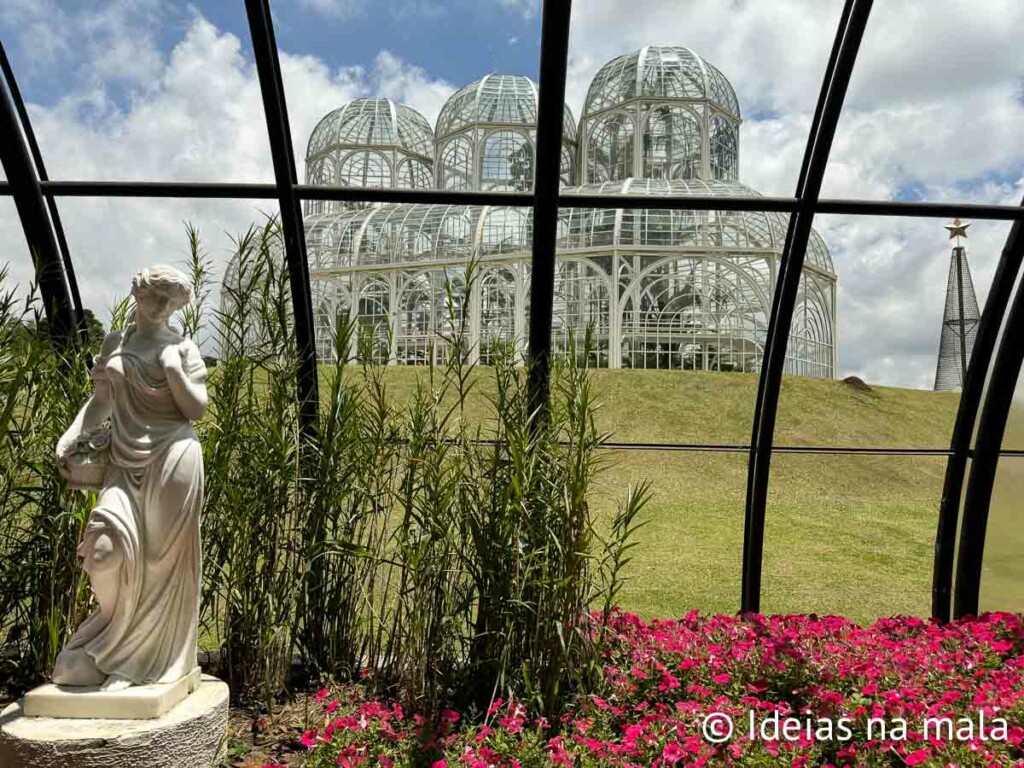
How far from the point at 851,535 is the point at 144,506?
12.1 m

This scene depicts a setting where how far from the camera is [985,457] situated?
4.75 metres

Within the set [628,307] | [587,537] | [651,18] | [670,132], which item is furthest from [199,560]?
[670,132]

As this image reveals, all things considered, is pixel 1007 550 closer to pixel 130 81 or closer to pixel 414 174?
pixel 130 81

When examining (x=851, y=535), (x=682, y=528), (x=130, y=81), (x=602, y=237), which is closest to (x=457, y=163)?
(x=602, y=237)

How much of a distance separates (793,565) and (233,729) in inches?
380

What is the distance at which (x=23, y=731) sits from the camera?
251 cm

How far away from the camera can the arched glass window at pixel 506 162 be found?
653 inches

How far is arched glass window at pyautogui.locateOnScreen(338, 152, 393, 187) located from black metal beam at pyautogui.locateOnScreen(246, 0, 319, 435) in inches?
531

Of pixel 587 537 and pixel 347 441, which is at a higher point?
pixel 347 441

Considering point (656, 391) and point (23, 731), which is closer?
point (23, 731)

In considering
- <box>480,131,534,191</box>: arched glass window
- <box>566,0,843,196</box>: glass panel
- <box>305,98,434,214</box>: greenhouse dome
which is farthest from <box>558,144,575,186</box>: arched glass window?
<box>566,0,843,196</box>: glass panel

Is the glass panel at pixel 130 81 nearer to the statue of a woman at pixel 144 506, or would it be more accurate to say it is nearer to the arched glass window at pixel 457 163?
the statue of a woman at pixel 144 506

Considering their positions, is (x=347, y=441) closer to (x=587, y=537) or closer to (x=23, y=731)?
(x=587, y=537)

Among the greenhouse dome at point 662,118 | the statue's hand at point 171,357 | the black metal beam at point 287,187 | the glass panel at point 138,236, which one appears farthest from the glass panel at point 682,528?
the statue's hand at point 171,357
